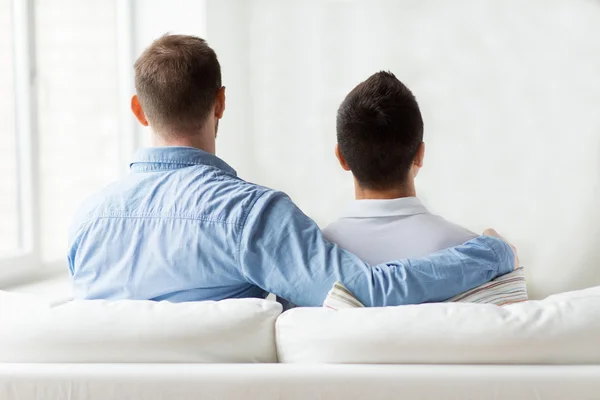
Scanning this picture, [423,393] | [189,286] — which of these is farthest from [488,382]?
[189,286]

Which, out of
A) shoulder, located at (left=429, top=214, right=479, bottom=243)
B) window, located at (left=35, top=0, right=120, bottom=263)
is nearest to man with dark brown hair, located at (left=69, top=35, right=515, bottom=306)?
shoulder, located at (left=429, top=214, right=479, bottom=243)

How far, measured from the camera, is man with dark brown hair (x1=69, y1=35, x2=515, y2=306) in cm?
138

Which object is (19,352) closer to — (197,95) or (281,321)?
(281,321)

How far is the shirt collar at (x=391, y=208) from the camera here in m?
1.60

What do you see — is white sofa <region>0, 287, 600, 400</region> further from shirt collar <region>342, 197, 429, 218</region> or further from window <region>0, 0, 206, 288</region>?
window <region>0, 0, 206, 288</region>

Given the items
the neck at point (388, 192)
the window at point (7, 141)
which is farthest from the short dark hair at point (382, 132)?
A: the window at point (7, 141)

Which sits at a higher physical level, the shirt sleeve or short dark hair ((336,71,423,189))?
short dark hair ((336,71,423,189))

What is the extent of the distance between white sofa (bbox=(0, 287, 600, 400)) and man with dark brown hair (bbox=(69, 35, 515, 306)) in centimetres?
A: 12

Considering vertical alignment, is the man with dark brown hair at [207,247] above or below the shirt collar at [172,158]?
below

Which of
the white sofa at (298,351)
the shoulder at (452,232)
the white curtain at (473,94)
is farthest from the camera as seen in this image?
the white curtain at (473,94)

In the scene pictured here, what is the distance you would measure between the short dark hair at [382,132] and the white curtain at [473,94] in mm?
2289

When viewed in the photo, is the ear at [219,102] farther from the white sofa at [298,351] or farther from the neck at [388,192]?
the white sofa at [298,351]

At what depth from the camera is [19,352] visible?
127cm

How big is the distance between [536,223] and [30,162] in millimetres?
2451
